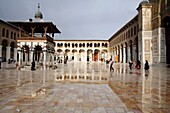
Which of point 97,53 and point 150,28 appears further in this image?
point 97,53

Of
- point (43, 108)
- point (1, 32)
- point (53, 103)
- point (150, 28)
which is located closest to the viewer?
point (43, 108)

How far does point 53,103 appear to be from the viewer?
452 centimetres

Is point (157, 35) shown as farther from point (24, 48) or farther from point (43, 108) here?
point (43, 108)

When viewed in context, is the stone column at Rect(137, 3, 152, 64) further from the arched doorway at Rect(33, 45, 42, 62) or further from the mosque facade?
the arched doorway at Rect(33, 45, 42, 62)

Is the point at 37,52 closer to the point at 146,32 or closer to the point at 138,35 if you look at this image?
the point at 138,35

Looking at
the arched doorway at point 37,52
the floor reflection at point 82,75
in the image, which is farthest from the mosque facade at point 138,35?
the floor reflection at point 82,75

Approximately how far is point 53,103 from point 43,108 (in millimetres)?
459

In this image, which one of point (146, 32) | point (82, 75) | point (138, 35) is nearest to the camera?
point (82, 75)

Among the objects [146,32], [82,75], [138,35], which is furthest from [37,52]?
[146,32]

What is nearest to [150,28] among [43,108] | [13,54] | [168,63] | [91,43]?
[168,63]

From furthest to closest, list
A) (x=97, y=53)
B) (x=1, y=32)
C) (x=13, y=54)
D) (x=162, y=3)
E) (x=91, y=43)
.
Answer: (x=97, y=53) → (x=91, y=43) → (x=13, y=54) → (x=1, y=32) → (x=162, y=3)

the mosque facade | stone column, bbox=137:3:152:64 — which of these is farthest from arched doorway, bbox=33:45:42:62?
stone column, bbox=137:3:152:64

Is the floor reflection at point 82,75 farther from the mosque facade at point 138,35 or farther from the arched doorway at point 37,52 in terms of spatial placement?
the mosque facade at point 138,35

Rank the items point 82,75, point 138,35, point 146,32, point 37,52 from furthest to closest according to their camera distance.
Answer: point 138,35 < point 37,52 < point 146,32 < point 82,75
